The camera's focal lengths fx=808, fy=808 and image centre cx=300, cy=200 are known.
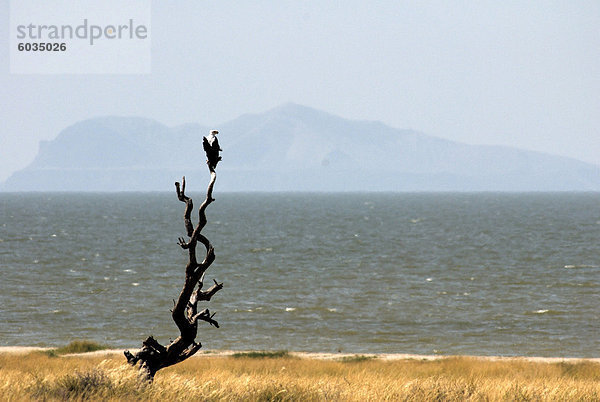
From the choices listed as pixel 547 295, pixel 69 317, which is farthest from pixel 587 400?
pixel 547 295

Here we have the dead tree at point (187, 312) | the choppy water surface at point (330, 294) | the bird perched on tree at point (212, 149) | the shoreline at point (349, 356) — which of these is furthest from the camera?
the choppy water surface at point (330, 294)

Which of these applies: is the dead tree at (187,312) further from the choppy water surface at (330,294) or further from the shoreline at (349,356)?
the choppy water surface at (330,294)

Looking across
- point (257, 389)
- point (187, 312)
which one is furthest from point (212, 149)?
point (257, 389)

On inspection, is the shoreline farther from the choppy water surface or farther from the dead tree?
the dead tree

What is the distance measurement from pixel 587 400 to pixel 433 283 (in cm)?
3238

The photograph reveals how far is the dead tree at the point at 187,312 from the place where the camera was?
1184 centimetres

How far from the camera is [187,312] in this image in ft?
39.4

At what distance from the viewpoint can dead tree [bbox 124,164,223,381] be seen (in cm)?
1184

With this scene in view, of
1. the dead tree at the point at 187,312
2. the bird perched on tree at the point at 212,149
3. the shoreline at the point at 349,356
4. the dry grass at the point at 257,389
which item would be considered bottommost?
the shoreline at the point at 349,356

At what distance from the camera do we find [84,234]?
298 ft

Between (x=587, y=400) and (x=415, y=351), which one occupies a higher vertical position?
(x=587, y=400)

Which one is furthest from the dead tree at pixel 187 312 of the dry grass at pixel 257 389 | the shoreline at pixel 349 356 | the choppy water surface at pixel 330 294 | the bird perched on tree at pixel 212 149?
the choppy water surface at pixel 330 294

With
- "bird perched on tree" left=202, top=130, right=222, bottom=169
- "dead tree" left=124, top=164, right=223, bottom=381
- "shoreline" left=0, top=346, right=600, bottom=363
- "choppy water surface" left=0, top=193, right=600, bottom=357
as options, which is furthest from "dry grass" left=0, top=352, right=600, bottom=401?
"choppy water surface" left=0, top=193, right=600, bottom=357

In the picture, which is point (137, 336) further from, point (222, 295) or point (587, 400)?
point (587, 400)
